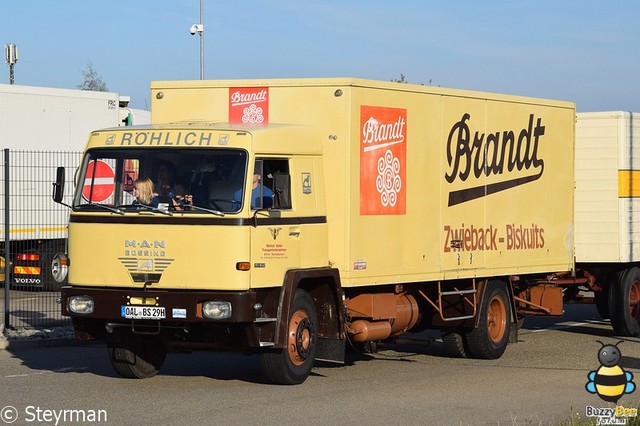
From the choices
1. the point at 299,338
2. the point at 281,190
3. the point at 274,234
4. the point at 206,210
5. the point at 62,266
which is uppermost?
the point at 281,190

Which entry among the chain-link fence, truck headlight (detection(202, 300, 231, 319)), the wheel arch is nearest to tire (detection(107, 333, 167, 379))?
truck headlight (detection(202, 300, 231, 319))

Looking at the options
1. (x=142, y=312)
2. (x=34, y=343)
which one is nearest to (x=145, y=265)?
(x=142, y=312)

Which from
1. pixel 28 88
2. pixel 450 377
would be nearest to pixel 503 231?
pixel 450 377

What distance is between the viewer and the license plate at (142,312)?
1247cm

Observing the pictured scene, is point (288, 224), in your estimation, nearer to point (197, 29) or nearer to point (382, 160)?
point (382, 160)

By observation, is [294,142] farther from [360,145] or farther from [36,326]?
[36,326]

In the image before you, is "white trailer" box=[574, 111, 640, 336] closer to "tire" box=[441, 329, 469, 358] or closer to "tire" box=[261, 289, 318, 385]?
"tire" box=[441, 329, 469, 358]

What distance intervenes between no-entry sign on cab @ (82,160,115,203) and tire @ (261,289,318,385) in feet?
7.11

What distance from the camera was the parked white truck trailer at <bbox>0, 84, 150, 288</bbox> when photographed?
19703 mm

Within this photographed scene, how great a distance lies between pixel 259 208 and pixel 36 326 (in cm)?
677

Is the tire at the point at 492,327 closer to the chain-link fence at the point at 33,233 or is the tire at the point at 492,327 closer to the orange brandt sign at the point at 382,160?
the orange brandt sign at the point at 382,160

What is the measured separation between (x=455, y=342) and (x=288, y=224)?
4.21 meters

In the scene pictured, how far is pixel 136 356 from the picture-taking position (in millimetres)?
13609

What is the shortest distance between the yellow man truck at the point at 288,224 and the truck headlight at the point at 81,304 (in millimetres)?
14
